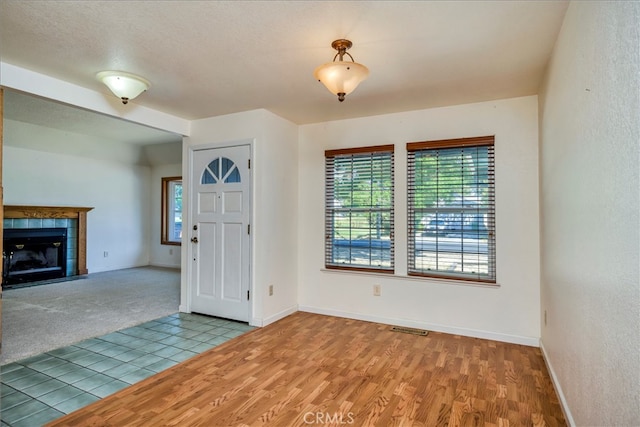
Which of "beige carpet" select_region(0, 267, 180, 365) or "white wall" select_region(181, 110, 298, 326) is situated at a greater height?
"white wall" select_region(181, 110, 298, 326)

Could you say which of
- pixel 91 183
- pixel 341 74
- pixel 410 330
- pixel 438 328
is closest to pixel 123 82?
pixel 341 74

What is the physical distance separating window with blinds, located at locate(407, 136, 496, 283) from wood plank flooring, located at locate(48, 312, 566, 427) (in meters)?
0.75

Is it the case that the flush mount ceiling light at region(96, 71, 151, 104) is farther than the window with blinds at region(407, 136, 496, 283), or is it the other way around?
the window with blinds at region(407, 136, 496, 283)

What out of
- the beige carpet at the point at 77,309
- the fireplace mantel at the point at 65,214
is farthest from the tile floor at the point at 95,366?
the fireplace mantel at the point at 65,214

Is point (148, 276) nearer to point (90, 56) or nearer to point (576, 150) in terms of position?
point (90, 56)

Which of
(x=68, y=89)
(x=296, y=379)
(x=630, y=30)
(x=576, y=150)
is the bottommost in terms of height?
(x=296, y=379)

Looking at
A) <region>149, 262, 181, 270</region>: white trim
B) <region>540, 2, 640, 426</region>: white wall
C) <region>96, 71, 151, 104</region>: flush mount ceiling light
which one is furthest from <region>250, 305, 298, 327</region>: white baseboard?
<region>149, 262, 181, 270</region>: white trim

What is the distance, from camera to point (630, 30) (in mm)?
1105

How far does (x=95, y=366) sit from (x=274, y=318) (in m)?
1.76

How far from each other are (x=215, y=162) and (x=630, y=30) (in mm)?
3745

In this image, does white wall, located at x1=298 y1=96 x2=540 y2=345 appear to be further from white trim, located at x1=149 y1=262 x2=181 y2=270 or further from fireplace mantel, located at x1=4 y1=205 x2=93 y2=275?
fireplace mantel, located at x1=4 y1=205 x2=93 y2=275

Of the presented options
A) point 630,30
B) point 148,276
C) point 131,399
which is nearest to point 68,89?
point 131,399

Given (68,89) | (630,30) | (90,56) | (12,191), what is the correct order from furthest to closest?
1. (12,191)
2. (68,89)
3. (90,56)
4. (630,30)

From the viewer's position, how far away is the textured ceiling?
76.2 inches
